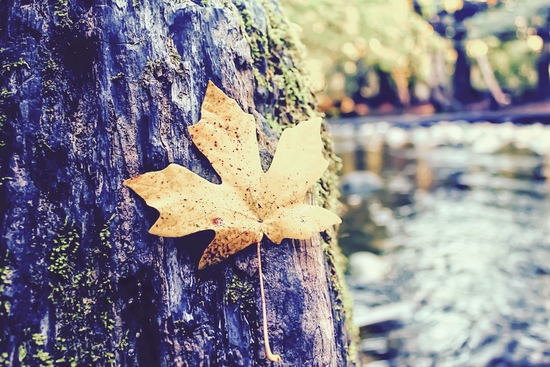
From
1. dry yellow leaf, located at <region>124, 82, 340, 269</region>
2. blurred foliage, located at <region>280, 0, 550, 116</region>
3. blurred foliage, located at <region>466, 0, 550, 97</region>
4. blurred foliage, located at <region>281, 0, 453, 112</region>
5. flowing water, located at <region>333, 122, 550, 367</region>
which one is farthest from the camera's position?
blurred foliage, located at <region>466, 0, 550, 97</region>

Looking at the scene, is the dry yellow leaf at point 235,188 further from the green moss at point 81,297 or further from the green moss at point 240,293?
the green moss at point 81,297

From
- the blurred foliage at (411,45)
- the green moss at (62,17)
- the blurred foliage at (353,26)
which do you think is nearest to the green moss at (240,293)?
the green moss at (62,17)

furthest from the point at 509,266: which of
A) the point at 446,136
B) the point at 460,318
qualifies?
the point at 446,136

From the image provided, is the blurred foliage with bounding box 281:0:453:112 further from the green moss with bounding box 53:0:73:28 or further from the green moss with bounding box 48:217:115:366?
the green moss with bounding box 48:217:115:366

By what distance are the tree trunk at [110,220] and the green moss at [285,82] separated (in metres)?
0.23

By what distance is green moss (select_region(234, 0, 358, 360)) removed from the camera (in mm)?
1273

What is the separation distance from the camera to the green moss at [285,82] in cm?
127

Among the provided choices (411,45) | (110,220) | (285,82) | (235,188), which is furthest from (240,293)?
(411,45)

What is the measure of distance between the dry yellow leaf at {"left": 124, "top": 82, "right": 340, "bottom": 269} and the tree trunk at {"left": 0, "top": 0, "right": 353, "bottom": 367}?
53 millimetres

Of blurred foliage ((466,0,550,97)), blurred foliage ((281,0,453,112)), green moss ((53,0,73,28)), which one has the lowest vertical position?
green moss ((53,0,73,28))

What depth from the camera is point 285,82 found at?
1.38 meters

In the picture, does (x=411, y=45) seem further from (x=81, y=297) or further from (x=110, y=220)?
(x=81, y=297)

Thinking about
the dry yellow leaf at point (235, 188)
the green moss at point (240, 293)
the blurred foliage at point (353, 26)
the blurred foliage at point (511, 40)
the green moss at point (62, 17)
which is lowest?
the green moss at point (240, 293)

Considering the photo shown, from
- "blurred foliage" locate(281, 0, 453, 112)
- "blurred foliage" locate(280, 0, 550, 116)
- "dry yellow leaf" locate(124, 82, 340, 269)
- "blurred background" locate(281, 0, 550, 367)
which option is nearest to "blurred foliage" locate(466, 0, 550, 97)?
"blurred foliage" locate(280, 0, 550, 116)
